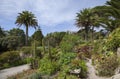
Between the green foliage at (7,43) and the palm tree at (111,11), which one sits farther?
the green foliage at (7,43)

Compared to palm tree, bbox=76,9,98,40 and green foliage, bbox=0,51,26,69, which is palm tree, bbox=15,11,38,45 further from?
green foliage, bbox=0,51,26,69

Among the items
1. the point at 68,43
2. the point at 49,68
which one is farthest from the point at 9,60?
the point at 49,68

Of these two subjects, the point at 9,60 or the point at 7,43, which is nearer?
the point at 9,60

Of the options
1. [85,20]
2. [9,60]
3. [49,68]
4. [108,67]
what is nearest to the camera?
[108,67]

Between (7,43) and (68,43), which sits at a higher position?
(7,43)

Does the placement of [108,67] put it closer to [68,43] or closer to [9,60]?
[68,43]

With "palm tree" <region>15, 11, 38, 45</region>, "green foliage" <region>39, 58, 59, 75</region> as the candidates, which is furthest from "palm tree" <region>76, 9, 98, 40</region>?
"green foliage" <region>39, 58, 59, 75</region>

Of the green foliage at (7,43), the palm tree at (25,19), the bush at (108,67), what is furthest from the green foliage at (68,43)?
the palm tree at (25,19)

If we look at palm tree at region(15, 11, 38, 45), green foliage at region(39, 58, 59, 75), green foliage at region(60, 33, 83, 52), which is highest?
palm tree at region(15, 11, 38, 45)

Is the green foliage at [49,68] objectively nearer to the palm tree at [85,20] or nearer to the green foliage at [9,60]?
the green foliage at [9,60]

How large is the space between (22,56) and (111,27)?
10832mm

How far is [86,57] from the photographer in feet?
56.6

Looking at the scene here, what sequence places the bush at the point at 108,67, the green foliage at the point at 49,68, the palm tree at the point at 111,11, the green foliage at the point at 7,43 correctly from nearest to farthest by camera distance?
1. the bush at the point at 108,67
2. the green foliage at the point at 49,68
3. the palm tree at the point at 111,11
4. the green foliage at the point at 7,43

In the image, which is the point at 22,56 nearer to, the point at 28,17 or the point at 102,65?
the point at 102,65
